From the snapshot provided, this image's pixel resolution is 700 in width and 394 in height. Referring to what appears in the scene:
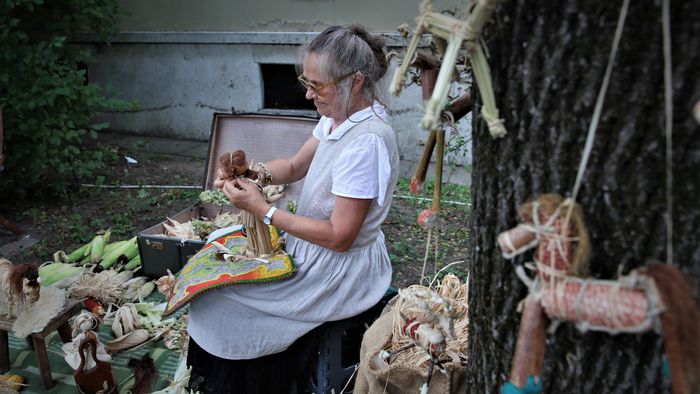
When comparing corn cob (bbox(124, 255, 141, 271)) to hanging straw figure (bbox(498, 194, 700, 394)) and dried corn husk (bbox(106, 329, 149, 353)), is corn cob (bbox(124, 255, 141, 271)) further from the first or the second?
hanging straw figure (bbox(498, 194, 700, 394))

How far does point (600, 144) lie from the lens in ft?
2.82

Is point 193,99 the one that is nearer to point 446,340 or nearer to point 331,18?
point 331,18

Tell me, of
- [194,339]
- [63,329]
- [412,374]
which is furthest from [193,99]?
[412,374]

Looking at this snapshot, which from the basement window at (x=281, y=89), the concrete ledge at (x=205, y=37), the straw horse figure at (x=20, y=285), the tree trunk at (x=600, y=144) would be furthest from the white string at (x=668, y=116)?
the basement window at (x=281, y=89)

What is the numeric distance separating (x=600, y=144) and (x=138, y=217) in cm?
439

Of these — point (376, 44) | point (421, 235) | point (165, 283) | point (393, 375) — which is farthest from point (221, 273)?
point (421, 235)

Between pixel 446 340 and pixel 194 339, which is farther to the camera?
pixel 194 339

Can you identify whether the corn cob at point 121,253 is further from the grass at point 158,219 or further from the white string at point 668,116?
the white string at point 668,116

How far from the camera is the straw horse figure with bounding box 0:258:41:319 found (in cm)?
234

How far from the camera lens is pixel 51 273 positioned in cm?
344

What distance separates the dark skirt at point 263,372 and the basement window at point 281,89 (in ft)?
16.5

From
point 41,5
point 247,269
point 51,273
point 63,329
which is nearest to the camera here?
point 247,269

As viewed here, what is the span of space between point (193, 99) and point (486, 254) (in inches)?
258

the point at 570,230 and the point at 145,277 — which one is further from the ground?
the point at 570,230
